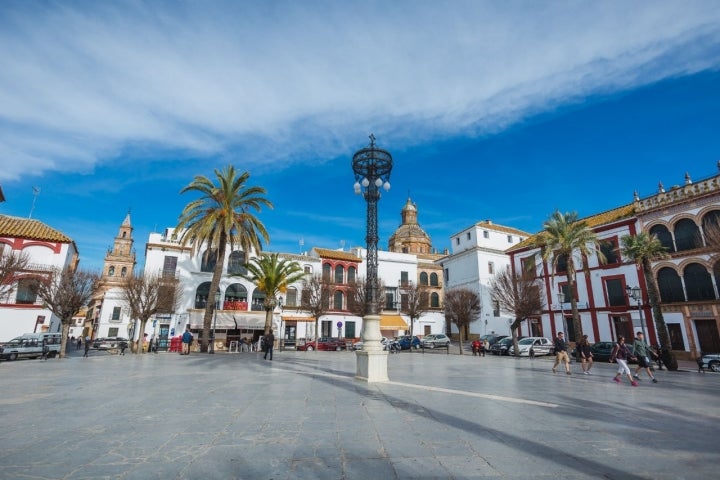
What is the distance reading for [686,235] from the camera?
26812mm

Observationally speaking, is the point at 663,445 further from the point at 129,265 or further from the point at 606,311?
the point at 129,265

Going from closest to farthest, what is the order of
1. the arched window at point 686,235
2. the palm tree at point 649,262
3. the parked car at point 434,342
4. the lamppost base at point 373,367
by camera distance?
the lamppost base at point 373,367, the palm tree at point 649,262, the arched window at point 686,235, the parked car at point 434,342

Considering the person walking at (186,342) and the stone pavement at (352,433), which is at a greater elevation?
the person walking at (186,342)

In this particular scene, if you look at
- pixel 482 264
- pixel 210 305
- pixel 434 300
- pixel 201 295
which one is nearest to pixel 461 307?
pixel 482 264

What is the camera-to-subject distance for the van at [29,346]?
22.1m

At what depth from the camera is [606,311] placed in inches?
1225

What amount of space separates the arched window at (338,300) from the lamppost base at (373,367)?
1160 inches

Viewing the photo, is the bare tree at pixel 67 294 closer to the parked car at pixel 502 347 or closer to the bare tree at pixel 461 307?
the bare tree at pixel 461 307

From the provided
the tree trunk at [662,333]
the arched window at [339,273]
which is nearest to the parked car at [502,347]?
the tree trunk at [662,333]

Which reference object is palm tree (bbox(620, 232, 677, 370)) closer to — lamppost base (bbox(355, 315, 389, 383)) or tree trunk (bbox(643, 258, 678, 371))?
tree trunk (bbox(643, 258, 678, 371))

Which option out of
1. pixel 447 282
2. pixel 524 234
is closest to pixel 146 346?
pixel 447 282

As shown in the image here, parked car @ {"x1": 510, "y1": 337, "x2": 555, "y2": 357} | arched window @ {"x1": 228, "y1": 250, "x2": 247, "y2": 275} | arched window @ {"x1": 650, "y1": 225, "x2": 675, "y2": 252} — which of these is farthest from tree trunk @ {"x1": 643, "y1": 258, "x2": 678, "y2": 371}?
arched window @ {"x1": 228, "y1": 250, "x2": 247, "y2": 275}

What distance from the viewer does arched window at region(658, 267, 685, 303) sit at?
27.3 meters

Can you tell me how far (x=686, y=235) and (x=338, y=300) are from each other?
30.9m
